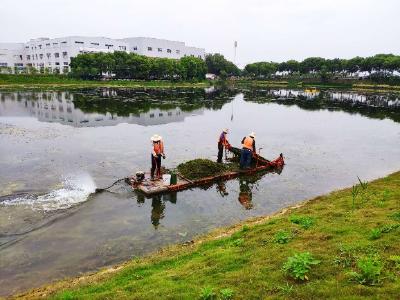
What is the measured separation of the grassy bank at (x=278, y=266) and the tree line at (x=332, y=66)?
339 ft

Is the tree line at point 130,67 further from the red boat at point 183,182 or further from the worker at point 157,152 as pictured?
the worker at point 157,152

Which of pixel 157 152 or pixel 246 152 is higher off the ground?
pixel 157 152

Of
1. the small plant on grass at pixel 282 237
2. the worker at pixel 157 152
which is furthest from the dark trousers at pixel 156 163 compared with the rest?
the small plant on grass at pixel 282 237

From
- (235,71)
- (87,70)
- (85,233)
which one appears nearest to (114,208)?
(85,233)

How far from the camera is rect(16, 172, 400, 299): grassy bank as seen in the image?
6.27 meters

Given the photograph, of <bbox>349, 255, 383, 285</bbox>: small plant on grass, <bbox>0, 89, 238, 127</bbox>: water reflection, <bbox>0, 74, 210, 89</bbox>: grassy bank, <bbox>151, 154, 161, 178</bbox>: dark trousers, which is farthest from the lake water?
<bbox>0, 74, 210, 89</bbox>: grassy bank

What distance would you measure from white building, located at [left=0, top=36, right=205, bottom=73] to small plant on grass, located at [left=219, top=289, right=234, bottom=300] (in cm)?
11101

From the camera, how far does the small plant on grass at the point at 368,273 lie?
6.12 m

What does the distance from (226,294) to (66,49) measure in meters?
120

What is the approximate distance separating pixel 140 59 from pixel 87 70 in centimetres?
1436

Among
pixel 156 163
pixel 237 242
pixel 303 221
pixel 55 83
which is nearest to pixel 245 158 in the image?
pixel 156 163

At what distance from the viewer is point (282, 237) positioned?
29.8 ft

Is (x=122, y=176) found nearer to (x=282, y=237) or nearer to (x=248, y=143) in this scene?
(x=248, y=143)

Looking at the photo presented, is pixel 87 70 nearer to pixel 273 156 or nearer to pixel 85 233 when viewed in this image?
pixel 273 156
